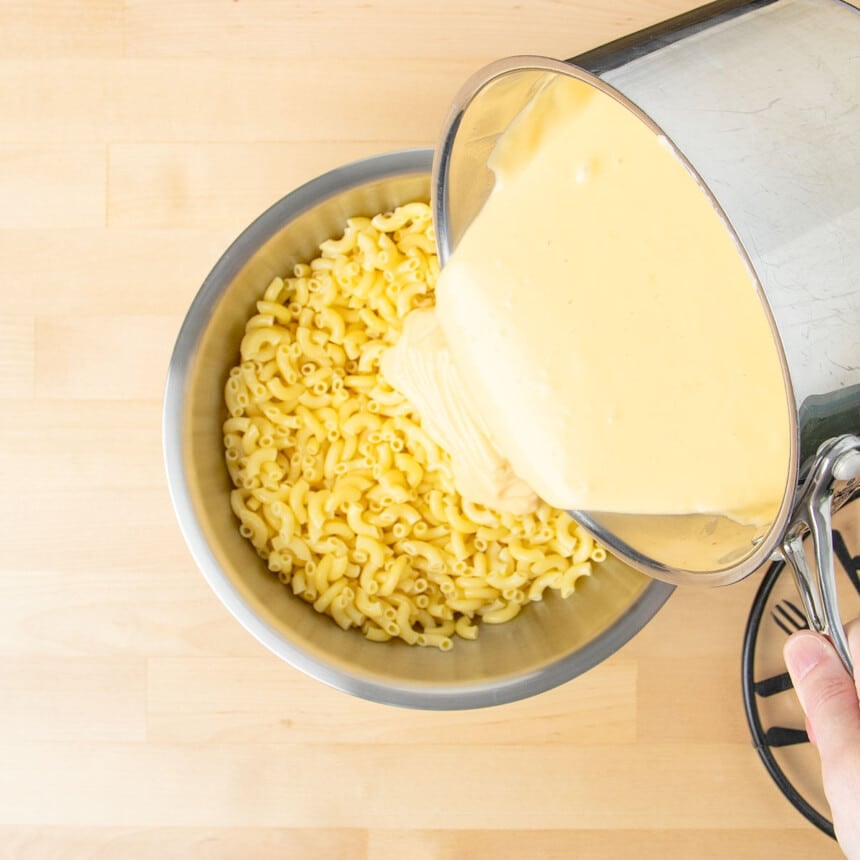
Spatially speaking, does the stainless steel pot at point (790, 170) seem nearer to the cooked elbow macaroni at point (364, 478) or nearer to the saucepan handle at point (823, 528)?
the saucepan handle at point (823, 528)

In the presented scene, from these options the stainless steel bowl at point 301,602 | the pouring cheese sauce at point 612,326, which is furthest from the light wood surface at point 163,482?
the pouring cheese sauce at point 612,326

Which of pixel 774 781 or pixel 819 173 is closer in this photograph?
pixel 819 173

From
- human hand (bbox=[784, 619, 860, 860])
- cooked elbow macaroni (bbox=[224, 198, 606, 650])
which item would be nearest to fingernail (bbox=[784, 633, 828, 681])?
human hand (bbox=[784, 619, 860, 860])

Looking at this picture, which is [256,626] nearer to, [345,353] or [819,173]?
[345,353]

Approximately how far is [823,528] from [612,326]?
0.21 m

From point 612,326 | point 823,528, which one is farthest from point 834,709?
point 612,326

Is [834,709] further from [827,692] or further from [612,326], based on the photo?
[612,326]

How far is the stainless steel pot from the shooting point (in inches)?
21.2

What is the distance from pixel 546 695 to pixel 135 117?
88cm

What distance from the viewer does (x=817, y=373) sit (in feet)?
1.78

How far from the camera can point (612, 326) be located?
67 centimetres

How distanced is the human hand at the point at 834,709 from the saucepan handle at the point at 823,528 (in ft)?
0.07

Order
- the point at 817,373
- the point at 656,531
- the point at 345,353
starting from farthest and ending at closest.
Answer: the point at 345,353
the point at 656,531
the point at 817,373

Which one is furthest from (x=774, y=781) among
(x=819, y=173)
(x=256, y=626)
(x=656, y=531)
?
(x=819, y=173)
